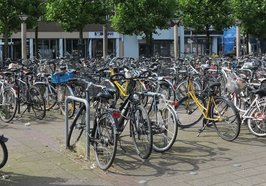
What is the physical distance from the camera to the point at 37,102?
997 centimetres

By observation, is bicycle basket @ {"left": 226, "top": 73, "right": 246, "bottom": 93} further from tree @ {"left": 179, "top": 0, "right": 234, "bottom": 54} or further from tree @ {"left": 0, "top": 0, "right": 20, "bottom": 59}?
tree @ {"left": 0, "top": 0, "right": 20, "bottom": 59}

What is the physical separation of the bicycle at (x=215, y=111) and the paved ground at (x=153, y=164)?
158 mm

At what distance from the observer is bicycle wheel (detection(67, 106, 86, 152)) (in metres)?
6.77

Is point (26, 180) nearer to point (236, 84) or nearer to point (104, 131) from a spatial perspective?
point (104, 131)

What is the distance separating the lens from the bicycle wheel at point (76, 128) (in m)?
6.77

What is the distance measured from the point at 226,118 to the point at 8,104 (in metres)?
4.50

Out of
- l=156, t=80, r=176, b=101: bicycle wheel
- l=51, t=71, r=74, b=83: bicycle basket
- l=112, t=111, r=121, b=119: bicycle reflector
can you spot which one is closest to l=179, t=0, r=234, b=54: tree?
l=156, t=80, r=176, b=101: bicycle wheel

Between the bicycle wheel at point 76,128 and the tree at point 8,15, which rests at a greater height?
the tree at point 8,15

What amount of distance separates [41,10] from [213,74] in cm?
1670

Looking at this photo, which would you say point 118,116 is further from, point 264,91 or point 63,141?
point 264,91

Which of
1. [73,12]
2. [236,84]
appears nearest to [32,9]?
[73,12]

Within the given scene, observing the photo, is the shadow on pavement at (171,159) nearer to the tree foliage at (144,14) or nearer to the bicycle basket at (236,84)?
the bicycle basket at (236,84)

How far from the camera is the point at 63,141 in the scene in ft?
25.0

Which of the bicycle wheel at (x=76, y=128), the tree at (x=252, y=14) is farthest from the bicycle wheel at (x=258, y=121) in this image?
the tree at (x=252, y=14)
